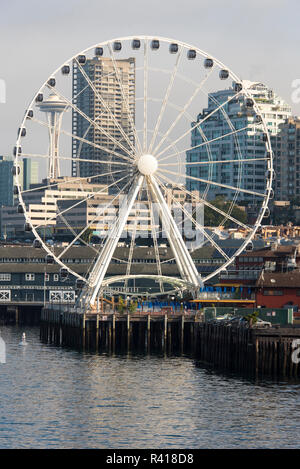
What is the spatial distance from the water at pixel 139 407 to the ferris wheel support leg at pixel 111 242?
63.9 feet

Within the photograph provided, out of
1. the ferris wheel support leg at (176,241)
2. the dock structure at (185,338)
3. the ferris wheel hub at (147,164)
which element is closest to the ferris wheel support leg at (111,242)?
the ferris wheel hub at (147,164)

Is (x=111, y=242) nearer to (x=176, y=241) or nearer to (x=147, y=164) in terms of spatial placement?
(x=176, y=241)

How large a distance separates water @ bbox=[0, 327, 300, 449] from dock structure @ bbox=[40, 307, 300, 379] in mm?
2400

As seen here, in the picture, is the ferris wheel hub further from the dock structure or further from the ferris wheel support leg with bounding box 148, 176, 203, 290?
the dock structure

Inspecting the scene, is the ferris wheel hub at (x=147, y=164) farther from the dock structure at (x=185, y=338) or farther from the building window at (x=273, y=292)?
the building window at (x=273, y=292)

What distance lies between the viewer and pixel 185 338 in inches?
5010

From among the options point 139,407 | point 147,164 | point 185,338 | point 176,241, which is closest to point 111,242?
point 176,241

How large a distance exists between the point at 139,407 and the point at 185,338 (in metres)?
41.8

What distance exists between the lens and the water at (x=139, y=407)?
7400cm

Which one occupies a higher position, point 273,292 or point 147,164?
point 147,164

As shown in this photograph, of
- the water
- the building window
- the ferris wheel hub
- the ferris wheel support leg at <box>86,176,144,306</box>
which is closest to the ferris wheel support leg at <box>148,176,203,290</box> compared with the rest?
the ferris wheel hub

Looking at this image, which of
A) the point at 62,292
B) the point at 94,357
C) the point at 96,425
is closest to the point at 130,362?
the point at 94,357

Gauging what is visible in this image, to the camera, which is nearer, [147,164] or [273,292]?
[273,292]

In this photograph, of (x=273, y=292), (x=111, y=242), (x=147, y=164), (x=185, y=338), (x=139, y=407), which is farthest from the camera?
(x=111, y=242)
